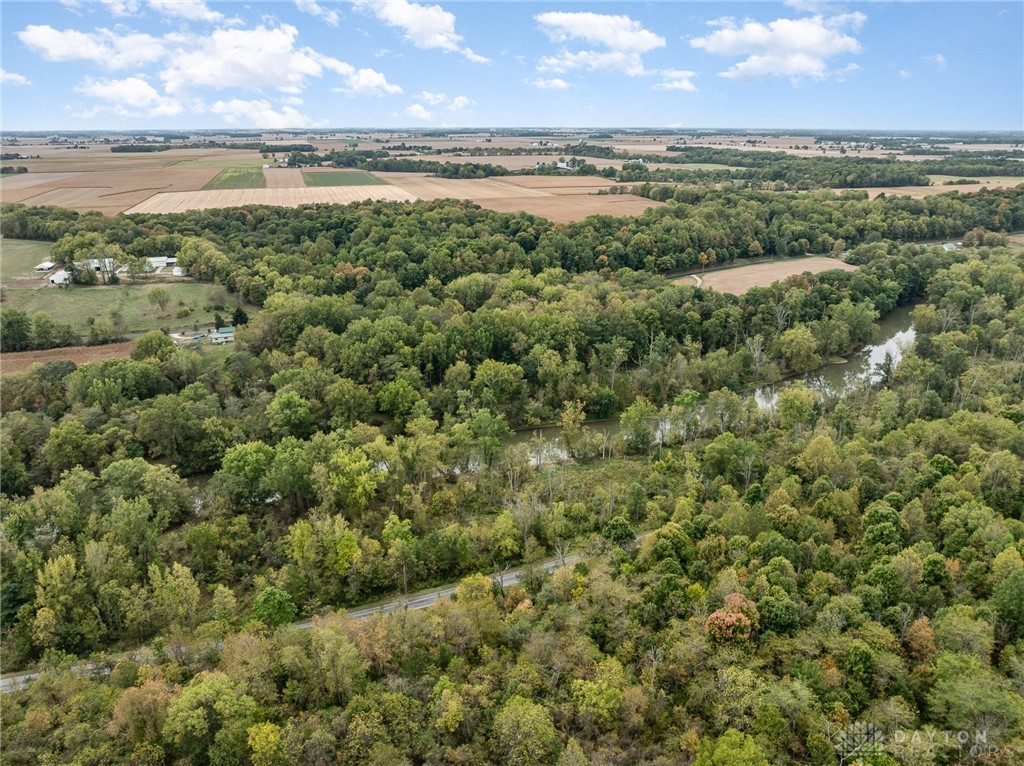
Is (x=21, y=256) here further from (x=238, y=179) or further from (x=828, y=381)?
(x=828, y=381)

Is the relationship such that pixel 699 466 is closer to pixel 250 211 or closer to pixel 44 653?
pixel 44 653

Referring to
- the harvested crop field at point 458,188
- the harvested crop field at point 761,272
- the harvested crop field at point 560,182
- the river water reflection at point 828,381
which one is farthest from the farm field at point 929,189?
the harvested crop field at point 458,188

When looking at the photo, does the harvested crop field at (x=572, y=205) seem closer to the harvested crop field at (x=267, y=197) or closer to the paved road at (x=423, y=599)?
the harvested crop field at (x=267, y=197)

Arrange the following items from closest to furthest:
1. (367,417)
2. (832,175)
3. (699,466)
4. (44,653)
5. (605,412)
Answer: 1. (44,653)
2. (699,466)
3. (367,417)
4. (605,412)
5. (832,175)

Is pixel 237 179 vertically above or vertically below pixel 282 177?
below

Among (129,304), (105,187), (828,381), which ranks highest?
(105,187)

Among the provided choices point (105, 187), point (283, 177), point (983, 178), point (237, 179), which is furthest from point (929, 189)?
point (105, 187)

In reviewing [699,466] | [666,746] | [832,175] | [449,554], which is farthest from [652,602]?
[832,175]
